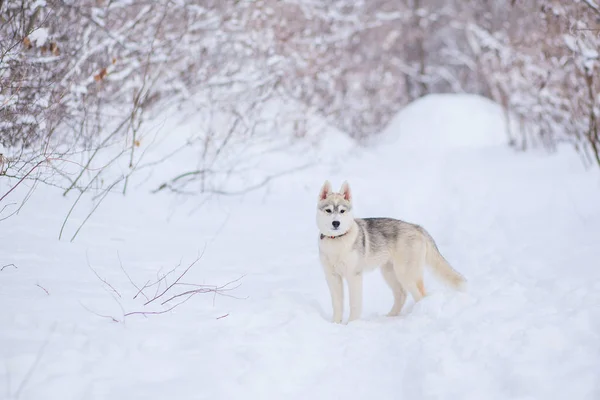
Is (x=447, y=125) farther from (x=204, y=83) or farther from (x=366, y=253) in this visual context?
(x=366, y=253)

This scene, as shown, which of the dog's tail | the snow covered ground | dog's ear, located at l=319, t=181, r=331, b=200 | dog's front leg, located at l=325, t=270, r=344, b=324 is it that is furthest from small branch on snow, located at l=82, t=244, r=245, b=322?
the dog's tail

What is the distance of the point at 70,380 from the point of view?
2574 millimetres

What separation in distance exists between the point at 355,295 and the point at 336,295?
181mm

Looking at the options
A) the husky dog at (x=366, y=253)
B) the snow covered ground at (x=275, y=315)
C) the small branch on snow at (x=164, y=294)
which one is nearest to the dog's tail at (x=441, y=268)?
the husky dog at (x=366, y=253)

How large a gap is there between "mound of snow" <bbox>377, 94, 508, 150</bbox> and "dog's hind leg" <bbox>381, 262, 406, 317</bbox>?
13.6 m

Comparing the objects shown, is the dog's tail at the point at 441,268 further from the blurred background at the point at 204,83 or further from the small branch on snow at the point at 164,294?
the blurred background at the point at 204,83

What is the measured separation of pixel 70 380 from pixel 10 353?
390 millimetres

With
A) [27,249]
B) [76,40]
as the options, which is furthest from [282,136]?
[27,249]

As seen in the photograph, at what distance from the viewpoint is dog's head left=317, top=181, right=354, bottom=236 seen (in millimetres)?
4402

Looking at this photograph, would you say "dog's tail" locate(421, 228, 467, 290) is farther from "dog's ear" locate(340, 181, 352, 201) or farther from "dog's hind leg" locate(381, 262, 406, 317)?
"dog's ear" locate(340, 181, 352, 201)

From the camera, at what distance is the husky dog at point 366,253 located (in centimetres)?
447

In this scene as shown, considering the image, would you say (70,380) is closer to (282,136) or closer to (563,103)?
(282,136)

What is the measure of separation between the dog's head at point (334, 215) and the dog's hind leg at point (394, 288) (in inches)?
30.5

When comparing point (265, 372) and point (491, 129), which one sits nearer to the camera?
point (265, 372)
